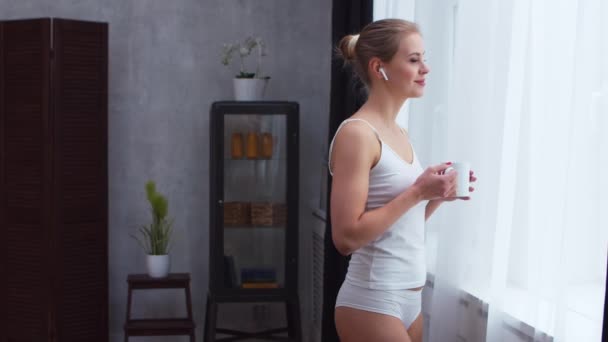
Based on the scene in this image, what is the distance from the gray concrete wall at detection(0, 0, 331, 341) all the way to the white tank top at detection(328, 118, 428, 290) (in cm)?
313

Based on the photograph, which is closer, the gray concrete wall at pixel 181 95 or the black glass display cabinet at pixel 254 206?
the black glass display cabinet at pixel 254 206

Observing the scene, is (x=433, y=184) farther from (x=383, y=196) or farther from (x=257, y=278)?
(x=257, y=278)

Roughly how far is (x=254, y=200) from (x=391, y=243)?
8.99 feet

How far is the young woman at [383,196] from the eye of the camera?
177 cm

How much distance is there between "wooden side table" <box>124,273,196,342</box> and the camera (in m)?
4.39

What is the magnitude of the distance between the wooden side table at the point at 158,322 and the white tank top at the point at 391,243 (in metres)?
2.71

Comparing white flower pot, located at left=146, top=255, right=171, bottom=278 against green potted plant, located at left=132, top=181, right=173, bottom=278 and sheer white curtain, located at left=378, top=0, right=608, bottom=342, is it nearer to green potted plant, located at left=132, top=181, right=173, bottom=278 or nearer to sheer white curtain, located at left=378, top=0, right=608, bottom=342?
green potted plant, located at left=132, top=181, right=173, bottom=278

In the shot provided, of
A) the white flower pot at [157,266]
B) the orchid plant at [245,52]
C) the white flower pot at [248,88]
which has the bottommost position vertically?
the white flower pot at [157,266]

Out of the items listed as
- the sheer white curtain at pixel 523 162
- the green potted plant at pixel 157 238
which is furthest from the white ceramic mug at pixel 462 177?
the green potted plant at pixel 157 238

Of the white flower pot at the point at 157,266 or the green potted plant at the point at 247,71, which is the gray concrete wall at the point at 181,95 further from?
the white flower pot at the point at 157,266

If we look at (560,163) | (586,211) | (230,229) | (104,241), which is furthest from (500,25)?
(104,241)

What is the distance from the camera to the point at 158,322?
14.8ft

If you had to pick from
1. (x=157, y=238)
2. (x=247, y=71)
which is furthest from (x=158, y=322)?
(x=247, y=71)

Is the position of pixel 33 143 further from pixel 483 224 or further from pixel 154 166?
pixel 483 224
